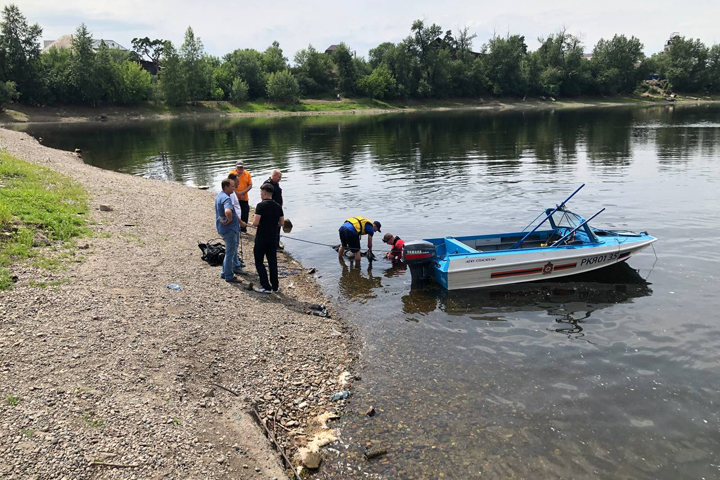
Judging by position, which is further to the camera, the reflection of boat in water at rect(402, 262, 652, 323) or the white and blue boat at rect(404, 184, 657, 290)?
the white and blue boat at rect(404, 184, 657, 290)

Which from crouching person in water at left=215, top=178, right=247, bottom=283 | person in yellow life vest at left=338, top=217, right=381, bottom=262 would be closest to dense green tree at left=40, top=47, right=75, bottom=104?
person in yellow life vest at left=338, top=217, right=381, bottom=262

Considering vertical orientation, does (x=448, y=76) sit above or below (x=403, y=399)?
above

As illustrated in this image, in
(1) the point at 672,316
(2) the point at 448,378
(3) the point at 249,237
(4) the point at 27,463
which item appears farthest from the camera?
(3) the point at 249,237

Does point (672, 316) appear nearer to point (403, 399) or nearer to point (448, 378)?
point (448, 378)

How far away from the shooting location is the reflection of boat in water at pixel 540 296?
11406mm

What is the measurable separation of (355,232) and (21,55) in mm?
99588

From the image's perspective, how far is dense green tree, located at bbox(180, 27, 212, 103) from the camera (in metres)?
95.2

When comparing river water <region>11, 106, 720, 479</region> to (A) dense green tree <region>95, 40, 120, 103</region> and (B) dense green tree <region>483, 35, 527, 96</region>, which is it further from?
(B) dense green tree <region>483, 35, 527, 96</region>

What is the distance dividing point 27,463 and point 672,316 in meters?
11.9

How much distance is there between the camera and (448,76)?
11375 centimetres

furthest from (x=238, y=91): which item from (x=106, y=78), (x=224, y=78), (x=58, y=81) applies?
(x=58, y=81)

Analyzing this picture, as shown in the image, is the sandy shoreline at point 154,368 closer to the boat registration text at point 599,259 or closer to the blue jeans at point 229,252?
the blue jeans at point 229,252

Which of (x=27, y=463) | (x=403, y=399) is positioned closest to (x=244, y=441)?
(x=27, y=463)

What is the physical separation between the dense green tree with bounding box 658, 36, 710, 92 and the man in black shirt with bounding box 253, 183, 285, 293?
141141 mm
